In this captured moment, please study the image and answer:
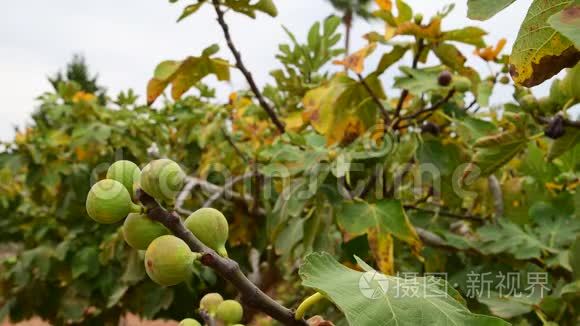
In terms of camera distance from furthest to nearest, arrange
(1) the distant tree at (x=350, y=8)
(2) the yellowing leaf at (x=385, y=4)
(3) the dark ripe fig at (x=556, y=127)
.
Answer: (1) the distant tree at (x=350, y=8), (2) the yellowing leaf at (x=385, y=4), (3) the dark ripe fig at (x=556, y=127)

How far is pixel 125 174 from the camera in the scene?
1.91 feet

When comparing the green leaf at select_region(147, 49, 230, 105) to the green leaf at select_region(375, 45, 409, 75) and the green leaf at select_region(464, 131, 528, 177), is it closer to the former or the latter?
the green leaf at select_region(375, 45, 409, 75)

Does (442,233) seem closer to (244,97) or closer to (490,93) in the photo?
(490,93)

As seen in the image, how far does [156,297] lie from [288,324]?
2.37 meters

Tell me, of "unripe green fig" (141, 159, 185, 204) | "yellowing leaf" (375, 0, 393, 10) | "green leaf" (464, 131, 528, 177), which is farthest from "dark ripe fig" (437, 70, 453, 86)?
"unripe green fig" (141, 159, 185, 204)

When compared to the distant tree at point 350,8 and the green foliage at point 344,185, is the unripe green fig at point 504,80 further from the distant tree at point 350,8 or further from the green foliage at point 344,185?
the distant tree at point 350,8

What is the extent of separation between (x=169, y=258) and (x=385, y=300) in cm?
21

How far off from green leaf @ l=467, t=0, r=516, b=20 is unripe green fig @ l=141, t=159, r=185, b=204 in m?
0.34

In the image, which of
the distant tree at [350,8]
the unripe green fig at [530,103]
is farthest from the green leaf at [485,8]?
the distant tree at [350,8]

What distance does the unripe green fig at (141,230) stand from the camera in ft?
1.82

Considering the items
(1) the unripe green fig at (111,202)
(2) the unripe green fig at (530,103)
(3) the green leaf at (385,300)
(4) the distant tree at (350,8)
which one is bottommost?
(3) the green leaf at (385,300)

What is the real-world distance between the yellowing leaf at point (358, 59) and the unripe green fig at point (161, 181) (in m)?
1.15

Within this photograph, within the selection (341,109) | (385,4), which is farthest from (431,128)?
(385,4)

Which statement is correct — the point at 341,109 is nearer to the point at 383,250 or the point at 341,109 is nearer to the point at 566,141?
the point at 383,250
